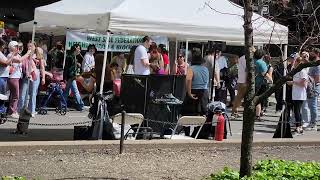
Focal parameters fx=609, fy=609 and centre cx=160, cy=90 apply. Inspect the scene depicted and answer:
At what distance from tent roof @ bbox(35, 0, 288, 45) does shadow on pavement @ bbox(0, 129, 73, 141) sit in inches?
81.8

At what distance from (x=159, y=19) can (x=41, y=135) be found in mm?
3149

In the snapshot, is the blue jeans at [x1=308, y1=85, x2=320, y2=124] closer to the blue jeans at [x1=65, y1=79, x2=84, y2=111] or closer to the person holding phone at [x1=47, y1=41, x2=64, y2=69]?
the blue jeans at [x1=65, y1=79, x2=84, y2=111]

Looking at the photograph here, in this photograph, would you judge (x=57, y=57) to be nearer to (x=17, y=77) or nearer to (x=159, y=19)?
(x=17, y=77)

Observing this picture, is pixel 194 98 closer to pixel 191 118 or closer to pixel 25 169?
pixel 191 118

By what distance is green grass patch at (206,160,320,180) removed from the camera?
7.54 meters

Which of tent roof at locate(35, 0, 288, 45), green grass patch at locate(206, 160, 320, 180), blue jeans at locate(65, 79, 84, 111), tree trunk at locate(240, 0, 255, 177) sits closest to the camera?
tree trunk at locate(240, 0, 255, 177)

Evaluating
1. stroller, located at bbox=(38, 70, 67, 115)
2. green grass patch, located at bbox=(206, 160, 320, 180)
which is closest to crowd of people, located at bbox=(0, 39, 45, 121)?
stroller, located at bbox=(38, 70, 67, 115)

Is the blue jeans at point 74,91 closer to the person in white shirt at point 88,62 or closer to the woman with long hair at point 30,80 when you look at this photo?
the person in white shirt at point 88,62

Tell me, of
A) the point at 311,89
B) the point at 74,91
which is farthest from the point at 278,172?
the point at 74,91

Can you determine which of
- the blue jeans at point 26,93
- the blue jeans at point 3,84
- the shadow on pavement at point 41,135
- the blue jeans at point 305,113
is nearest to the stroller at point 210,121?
the shadow on pavement at point 41,135

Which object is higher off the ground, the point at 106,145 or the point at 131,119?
the point at 131,119

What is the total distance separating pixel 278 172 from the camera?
7.84m

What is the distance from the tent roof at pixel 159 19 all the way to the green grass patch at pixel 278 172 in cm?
256

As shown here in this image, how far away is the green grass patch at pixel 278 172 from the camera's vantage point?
754cm
